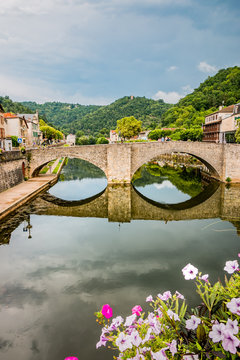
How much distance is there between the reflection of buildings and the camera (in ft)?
56.9

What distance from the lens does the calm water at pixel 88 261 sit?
6.97 metres

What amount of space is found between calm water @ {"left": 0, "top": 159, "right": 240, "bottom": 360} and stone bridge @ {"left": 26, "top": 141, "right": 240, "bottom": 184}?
7.66 meters

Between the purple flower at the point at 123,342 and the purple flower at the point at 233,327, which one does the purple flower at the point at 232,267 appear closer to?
the purple flower at the point at 233,327

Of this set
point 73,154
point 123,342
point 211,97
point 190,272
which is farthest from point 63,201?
point 211,97

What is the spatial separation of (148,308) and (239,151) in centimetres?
2587

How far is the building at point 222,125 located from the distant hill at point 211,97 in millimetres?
12832

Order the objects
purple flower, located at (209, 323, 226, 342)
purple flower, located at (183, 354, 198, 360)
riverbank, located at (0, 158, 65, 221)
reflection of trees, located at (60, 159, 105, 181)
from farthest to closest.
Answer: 1. reflection of trees, located at (60, 159, 105, 181)
2. riverbank, located at (0, 158, 65, 221)
3. purple flower, located at (183, 354, 198, 360)
4. purple flower, located at (209, 323, 226, 342)

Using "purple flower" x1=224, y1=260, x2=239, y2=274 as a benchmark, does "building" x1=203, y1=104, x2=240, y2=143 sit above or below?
above

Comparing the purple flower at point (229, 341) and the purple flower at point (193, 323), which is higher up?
the purple flower at point (229, 341)

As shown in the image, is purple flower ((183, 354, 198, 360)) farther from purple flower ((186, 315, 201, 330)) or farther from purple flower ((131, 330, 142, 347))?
purple flower ((131, 330, 142, 347))

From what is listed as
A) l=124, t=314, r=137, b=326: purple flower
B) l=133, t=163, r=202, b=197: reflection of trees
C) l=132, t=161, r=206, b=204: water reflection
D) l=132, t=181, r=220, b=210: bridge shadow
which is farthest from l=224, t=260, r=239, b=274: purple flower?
l=133, t=163, r=202, b=197: reflection of trees

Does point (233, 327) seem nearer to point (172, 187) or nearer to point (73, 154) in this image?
point (172, 187)

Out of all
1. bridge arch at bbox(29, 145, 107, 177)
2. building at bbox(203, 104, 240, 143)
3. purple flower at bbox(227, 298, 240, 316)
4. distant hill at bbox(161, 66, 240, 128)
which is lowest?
purple flower at bbox(227, 298, 240, 316)

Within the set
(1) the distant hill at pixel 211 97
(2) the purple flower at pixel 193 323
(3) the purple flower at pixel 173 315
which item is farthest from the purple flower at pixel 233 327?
(1) the distant hill at pixel 211 97
